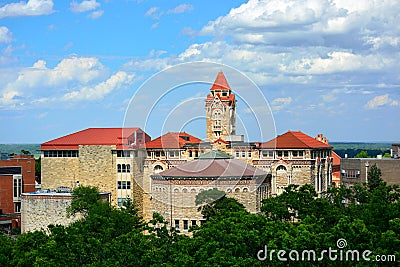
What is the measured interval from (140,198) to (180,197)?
12117mm

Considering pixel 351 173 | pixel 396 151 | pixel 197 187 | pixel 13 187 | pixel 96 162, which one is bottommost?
pixel 13 187

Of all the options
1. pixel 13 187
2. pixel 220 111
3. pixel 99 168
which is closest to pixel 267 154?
pixel 220 111

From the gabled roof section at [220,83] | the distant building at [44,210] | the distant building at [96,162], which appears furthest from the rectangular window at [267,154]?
the distant building at [44,210]

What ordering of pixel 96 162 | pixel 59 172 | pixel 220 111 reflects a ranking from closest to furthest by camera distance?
pixel 96 162 < pixel 59 172 < pixel 220 111

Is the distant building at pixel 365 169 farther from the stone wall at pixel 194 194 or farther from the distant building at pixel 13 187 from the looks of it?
the distant building at pixel 13 187

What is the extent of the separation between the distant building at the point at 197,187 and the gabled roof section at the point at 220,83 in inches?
918

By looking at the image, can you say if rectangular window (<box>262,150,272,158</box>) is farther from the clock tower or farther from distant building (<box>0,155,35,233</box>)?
distant building (<box>0,155,35,233</box>)

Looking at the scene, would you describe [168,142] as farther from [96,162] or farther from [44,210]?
[44,210]

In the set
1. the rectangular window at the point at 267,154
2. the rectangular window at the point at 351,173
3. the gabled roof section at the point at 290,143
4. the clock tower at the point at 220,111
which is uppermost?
the clock tower at the point at 220,111

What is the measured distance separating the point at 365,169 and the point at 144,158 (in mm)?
38408

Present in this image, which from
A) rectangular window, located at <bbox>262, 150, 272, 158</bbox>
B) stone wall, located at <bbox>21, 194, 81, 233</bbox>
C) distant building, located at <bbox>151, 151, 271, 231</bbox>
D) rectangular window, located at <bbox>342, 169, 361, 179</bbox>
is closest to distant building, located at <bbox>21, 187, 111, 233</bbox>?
stone wall, located at <bbox>21, 194, 81, 233</bbox>

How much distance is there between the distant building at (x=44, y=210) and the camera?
231 ft

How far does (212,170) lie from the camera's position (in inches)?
2881

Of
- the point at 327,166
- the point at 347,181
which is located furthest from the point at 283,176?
the point at 347,181
